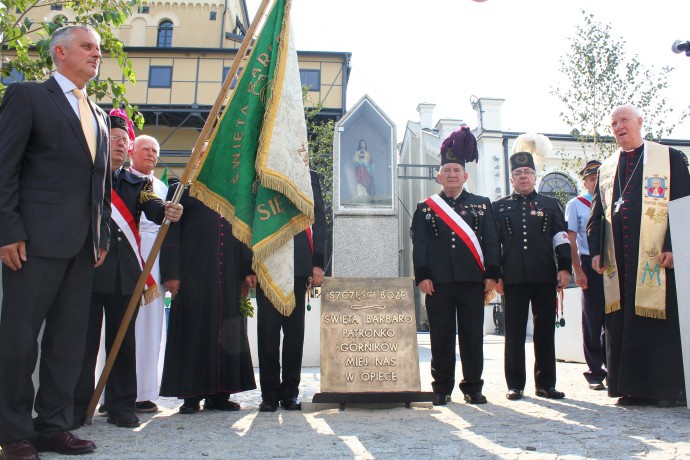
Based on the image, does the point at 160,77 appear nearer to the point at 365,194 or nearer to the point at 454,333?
the point at 365,194

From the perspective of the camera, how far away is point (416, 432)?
3342 millimetres

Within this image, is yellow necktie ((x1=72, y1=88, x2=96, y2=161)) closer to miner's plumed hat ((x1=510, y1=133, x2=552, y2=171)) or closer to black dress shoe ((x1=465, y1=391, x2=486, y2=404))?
black dress shoe ((x1=465, y1=391, x2=486, y2=404))

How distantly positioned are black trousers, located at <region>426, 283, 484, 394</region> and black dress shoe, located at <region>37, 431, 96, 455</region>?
259cm

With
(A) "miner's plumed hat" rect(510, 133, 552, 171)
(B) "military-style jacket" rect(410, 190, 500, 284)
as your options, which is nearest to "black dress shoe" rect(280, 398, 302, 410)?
(B) "military-style jacket" rect(410, 190, 500, 284)

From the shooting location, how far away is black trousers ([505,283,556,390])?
15.9 feet

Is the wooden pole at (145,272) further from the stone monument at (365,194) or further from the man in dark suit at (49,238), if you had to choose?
the stone monument at (365,194)

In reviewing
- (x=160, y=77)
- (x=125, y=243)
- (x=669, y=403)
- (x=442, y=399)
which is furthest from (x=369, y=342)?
(x=160, y=77)

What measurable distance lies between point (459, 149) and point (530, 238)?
93cm

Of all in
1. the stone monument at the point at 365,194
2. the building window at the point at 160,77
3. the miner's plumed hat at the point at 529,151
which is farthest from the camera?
the building window at the point at 160,77

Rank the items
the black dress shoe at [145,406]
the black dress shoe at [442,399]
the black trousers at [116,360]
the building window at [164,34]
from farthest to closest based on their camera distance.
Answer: the building window at [164,34] → the black dress shoe at [145,406] → the black dress shoe at [442,399] → the black trousers at [116,360]

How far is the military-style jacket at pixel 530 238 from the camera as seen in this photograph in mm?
4875

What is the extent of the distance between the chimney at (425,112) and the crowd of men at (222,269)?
68.7ft

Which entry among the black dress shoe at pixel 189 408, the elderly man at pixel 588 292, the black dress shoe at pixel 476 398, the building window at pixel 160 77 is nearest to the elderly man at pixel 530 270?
the black dress shoe at pixel 476 398

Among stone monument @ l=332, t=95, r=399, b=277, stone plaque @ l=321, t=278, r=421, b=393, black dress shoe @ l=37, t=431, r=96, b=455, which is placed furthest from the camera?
stone monument @ l=332, t=95, r=399, b=277
